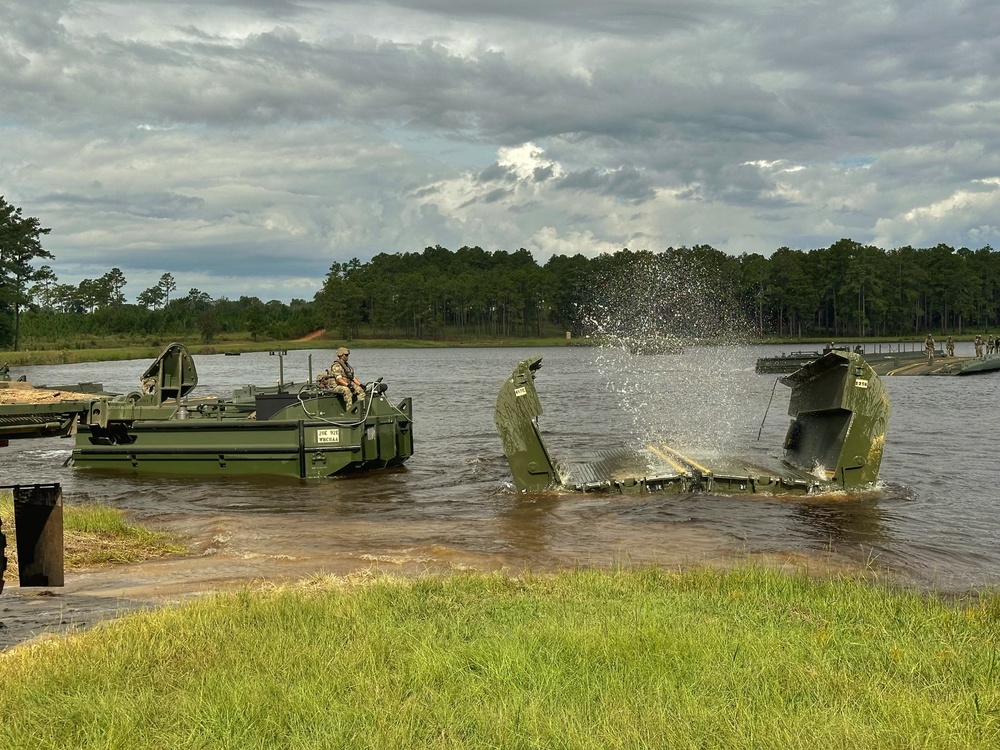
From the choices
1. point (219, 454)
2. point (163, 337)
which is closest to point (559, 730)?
point (219, 454)

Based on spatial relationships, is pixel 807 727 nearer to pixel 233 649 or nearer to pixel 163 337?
pixel 233 649

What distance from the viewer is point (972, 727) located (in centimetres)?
504

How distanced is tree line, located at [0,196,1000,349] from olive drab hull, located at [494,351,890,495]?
3389 inches

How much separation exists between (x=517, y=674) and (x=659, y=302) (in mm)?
108885

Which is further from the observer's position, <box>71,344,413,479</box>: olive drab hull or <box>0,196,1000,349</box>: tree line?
<box>0,196,1000,349</box>: tree line

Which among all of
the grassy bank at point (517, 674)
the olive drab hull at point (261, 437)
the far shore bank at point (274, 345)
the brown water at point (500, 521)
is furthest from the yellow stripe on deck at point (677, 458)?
the far shore bank at point (274, 345)

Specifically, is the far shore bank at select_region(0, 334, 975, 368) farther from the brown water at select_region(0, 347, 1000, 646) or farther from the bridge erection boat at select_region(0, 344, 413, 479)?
the brown water at select_region(0, 347, 1000, 646)

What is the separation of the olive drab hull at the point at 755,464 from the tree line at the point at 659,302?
282 feet

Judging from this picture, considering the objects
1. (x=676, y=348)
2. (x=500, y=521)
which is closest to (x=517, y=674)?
(x=500, y=521)

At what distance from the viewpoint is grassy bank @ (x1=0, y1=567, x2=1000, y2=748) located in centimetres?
507

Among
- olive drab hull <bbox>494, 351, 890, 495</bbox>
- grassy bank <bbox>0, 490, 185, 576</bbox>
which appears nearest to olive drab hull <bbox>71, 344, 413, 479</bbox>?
olive drab hull <bbox>494, 351, 890, 495</bbox>

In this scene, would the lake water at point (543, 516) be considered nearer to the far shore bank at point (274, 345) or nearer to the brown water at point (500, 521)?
the brown water at point (500, 521)

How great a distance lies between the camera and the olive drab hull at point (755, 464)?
1578 cm

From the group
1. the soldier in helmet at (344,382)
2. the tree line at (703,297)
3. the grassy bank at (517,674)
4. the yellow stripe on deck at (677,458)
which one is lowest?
the yellow stripe on deck at (677,458)
